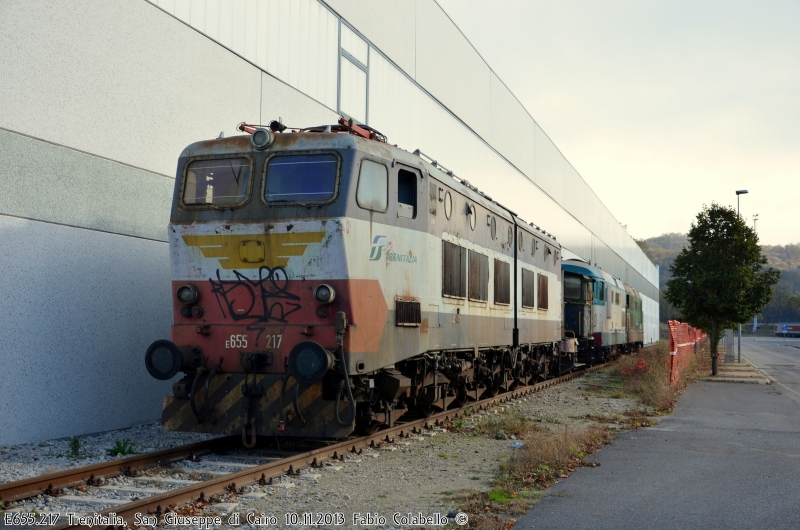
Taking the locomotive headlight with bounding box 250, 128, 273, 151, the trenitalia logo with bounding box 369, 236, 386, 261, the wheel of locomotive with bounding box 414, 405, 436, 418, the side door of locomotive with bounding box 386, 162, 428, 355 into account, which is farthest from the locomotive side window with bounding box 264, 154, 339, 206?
the wheel of locomotive with bounding box 414, 405, 436, 418

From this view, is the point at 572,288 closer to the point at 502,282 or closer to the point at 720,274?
the point at 720,274

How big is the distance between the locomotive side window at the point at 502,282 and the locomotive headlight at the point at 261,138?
21.1 ft

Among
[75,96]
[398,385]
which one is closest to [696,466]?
[398,385]

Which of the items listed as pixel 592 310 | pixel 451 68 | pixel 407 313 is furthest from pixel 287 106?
pixel 592 310

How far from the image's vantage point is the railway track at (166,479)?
21.3 ft

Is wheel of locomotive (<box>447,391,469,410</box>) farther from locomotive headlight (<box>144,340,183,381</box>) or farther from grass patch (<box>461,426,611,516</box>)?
locomotive headlight (<box>144,340,183,381</box>)

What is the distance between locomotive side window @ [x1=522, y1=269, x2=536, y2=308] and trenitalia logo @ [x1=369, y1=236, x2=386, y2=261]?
26.9 ft

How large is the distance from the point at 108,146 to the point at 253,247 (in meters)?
3.67

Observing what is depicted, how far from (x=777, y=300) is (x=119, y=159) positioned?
164m

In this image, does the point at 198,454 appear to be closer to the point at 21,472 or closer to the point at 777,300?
the point at 21,472

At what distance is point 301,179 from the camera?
30.9ft

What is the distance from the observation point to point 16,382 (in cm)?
1007

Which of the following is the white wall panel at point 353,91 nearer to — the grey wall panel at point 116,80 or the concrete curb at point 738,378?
the grey wall panel at point 116,80

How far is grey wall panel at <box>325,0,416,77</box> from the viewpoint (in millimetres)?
18750
